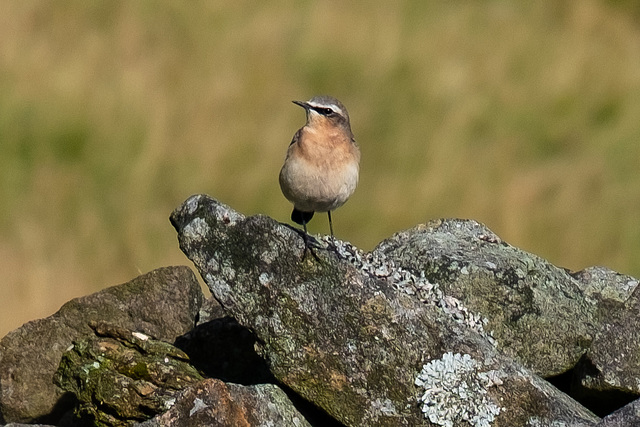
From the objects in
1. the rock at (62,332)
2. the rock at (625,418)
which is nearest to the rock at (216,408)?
the rock at (62,332)

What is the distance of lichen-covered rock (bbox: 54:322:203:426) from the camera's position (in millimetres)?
6348

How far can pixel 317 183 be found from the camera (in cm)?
782

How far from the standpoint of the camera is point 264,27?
49.3 ft

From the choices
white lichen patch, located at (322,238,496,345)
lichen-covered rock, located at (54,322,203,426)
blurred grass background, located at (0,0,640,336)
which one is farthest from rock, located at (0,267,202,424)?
blurred grass background, located at (0,0,640,336)

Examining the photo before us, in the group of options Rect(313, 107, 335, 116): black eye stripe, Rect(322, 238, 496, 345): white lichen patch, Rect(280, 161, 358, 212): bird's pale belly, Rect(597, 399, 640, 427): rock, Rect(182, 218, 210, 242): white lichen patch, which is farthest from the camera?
Rect(313, 107, 335, 116): black eye stripe

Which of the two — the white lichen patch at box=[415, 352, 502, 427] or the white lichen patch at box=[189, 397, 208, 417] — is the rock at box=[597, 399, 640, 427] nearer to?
the white lichen patch at box=[415, 352, 502, 427]

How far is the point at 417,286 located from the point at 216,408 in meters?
1.64

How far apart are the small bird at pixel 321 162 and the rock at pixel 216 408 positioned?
1967mm

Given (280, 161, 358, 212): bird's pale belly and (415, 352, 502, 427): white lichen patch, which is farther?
(280, 161, 358, 212): bird's pale belly

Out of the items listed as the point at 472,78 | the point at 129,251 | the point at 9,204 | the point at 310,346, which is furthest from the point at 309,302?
the point at 472,78

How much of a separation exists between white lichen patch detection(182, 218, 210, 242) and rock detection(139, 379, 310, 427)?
3.09 ft

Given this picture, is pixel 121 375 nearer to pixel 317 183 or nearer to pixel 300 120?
pixel 317 183

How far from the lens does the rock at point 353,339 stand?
6.24 meters

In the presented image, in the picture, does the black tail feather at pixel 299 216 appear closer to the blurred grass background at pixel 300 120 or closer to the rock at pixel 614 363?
the rock at pixel 614 363
